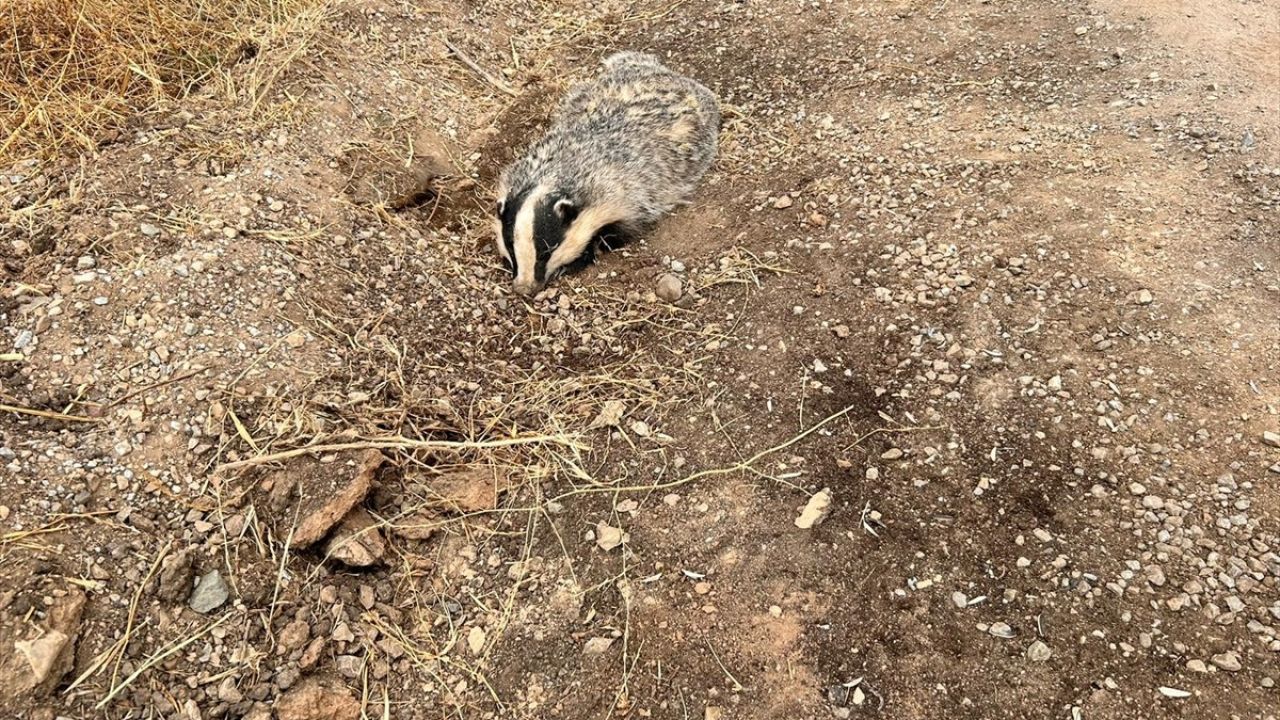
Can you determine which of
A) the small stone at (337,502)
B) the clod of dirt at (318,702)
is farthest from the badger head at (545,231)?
the clod of dirt at (318,702)

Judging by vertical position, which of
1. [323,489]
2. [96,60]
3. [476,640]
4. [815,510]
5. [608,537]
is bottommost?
[476,640]

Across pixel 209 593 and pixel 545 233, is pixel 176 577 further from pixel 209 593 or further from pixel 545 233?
pixel 545 233

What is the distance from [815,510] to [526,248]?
2.03 m

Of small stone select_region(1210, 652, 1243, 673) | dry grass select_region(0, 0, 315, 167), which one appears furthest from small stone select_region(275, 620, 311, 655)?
small stone select_region(1210, 652, 1243, 673)

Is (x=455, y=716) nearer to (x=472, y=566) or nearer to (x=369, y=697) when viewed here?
(x=369, y=697)

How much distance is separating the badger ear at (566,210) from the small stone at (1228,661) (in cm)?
330

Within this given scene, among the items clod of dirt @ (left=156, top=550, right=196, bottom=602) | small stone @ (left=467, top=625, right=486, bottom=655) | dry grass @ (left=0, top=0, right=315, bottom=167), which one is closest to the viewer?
clod of dirt @ (left=156, top=550, right=196, bottom=602)

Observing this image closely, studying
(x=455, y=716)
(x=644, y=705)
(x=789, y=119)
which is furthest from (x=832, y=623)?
(x=789, y=119)

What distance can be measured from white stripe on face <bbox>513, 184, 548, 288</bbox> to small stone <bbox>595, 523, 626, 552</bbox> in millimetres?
1570

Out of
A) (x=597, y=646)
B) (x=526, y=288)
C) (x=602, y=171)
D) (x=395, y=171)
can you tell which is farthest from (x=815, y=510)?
(x=395, y=171)

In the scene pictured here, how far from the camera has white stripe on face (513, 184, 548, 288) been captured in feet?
13.4

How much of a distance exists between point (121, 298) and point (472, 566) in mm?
1838

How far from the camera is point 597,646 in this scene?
2730mm

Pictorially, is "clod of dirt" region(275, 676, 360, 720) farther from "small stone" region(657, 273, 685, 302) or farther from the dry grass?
the dry grass
